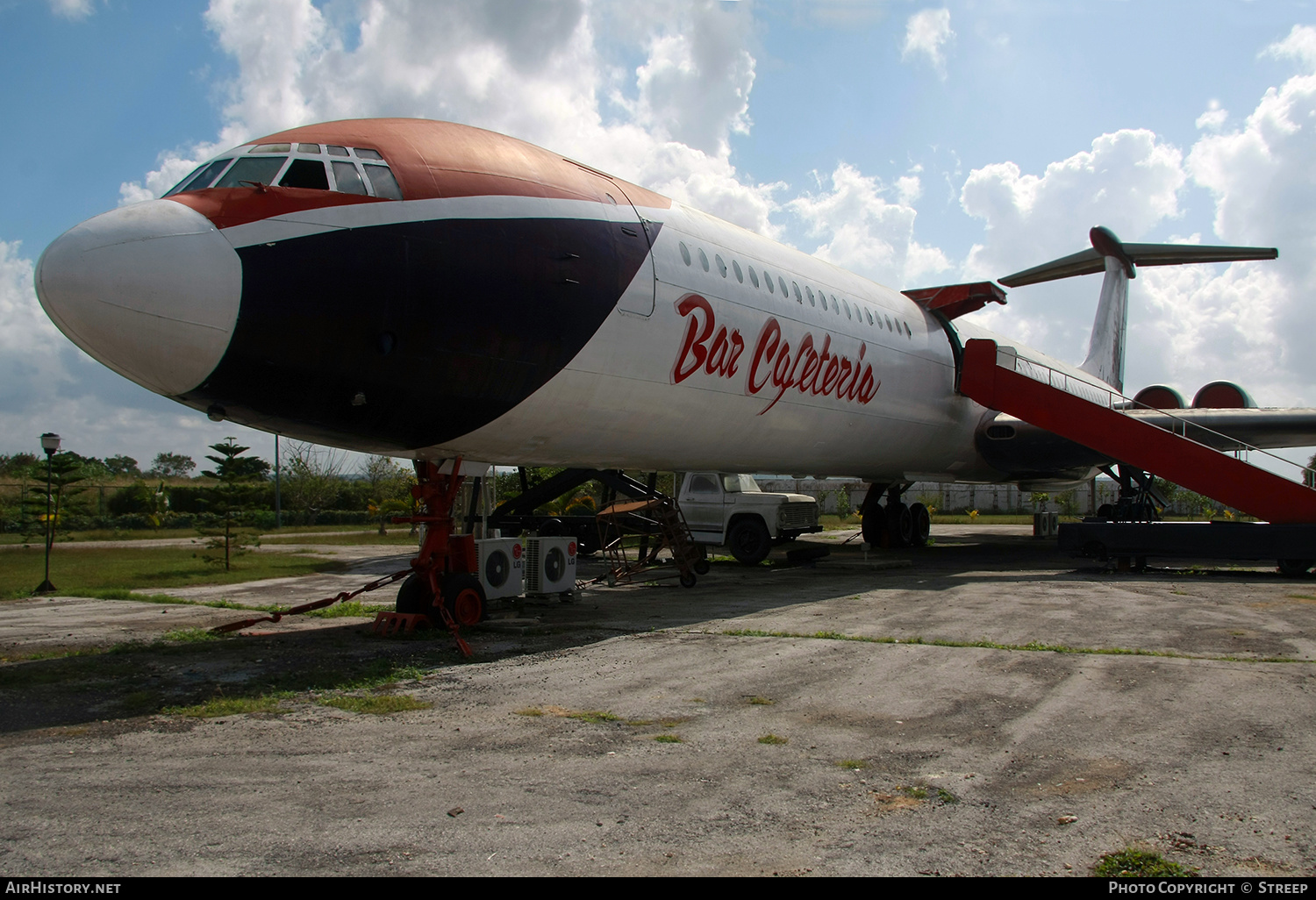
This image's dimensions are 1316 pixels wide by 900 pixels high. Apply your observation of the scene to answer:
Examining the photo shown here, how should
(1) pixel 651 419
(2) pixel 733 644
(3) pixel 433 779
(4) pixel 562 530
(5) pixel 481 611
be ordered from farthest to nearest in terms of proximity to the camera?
(4) pixel 562 530
(1) pixel 651 419
(5) pixel 481 611
(2) pixel 733 644
(3) pixel 433 779

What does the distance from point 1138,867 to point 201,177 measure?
7962 millimetres

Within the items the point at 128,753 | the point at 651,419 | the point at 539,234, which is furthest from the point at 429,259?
the point at 128,753

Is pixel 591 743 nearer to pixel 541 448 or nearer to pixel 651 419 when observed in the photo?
pixel 541 448

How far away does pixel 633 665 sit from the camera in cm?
762

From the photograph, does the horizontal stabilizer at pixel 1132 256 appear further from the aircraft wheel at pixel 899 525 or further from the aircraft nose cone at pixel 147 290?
the aircraft nose cone at pixel 147 290

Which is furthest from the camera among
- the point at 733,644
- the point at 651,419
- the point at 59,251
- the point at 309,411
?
the point at 651,419

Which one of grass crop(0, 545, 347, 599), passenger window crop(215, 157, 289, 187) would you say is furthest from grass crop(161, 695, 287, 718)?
grass crop(0, 545, 347, 599)

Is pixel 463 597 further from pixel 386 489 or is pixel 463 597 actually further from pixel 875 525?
pixel 386 489

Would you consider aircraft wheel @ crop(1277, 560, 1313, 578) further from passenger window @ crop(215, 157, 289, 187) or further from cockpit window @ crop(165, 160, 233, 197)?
cockpit window @ crop(165, 160, 233, 197)

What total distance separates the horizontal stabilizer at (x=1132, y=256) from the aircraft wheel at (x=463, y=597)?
2648 cm

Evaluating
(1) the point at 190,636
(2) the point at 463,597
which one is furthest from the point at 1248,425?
(1) the point at 190,636

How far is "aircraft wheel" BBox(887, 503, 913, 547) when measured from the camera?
22859 millimetres

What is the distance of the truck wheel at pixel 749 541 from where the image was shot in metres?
18.2

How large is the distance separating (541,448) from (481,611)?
1909mm
